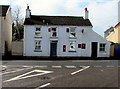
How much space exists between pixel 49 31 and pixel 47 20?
89.0 inches

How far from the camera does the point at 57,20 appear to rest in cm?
3167

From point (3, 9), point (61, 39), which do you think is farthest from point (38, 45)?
point (3, 9)

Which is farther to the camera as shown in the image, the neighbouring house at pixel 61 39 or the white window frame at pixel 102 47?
the white window frame at pixel 102 47

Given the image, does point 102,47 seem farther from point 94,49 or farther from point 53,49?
point 53,49

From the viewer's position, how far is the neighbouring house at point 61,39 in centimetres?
3005

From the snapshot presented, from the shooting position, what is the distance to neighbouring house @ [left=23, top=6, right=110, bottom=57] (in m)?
30.0

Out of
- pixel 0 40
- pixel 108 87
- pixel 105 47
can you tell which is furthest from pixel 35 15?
pixel 108 87

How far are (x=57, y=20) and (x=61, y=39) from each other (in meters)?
3.38

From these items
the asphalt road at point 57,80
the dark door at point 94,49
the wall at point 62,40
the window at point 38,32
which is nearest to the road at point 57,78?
the asphalt road at point 57,80

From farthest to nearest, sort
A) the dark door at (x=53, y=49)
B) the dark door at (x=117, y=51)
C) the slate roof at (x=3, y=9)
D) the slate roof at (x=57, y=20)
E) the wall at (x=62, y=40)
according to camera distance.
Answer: the dark door at (x=117, y=51) < the slate roof at (x=3, y=9) < the slate roof at (x=57, y=20) < the dark door at (x=53, y=49) < the wall at (x=62, y=40)

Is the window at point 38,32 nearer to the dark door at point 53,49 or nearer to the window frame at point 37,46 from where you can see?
the window frame at point 37,46

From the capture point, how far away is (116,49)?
3294cm

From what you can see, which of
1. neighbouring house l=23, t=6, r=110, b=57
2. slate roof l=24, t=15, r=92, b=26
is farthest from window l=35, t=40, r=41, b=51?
slate roof l=24, t=15, r=92, b=26

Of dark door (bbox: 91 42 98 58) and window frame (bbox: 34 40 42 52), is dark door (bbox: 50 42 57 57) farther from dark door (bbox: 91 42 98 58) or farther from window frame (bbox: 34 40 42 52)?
dark door (bbox: 91 42 98 58)
